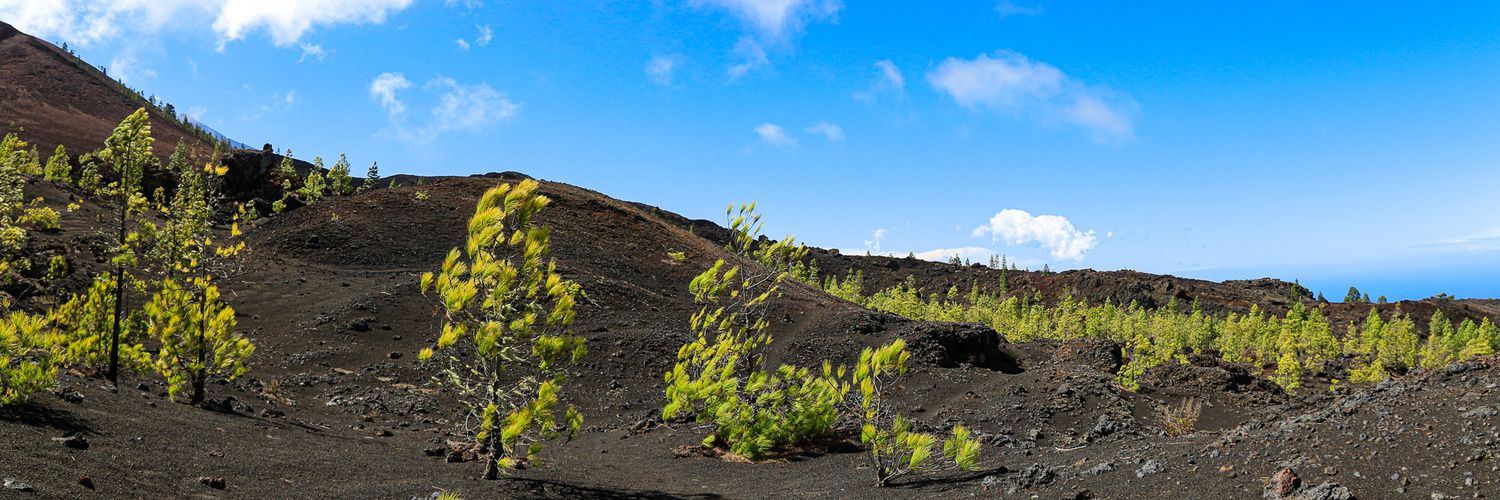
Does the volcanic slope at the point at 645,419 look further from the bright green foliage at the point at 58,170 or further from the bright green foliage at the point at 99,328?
the bright green foliage at the point at 58,170

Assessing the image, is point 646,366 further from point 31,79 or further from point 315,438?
point 31,79

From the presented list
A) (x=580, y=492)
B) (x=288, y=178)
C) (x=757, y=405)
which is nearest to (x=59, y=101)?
(x=288, y=178)

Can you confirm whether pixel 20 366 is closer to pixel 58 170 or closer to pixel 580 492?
pixel 580 492

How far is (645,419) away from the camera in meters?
17.2

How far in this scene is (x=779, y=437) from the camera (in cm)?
1336

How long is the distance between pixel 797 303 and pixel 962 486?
68.7 ft

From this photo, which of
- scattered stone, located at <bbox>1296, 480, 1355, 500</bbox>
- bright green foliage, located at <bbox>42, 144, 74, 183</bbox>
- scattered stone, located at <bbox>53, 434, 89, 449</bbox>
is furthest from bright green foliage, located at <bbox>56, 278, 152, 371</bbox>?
bright green foliage, located at <bbox>42, 144, 74, 183</bbox>

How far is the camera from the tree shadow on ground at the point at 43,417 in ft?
23.5

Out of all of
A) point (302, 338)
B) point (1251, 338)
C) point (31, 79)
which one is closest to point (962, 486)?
point (302, 338)

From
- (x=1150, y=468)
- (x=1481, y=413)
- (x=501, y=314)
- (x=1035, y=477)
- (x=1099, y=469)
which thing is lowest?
(x=1035, y=477)

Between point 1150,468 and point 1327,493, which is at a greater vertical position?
point 1327,493

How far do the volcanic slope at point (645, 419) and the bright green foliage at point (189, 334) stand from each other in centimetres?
63

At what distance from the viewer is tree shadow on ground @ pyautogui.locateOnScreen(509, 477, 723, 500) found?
853 cm

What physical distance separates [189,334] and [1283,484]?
16.4m
